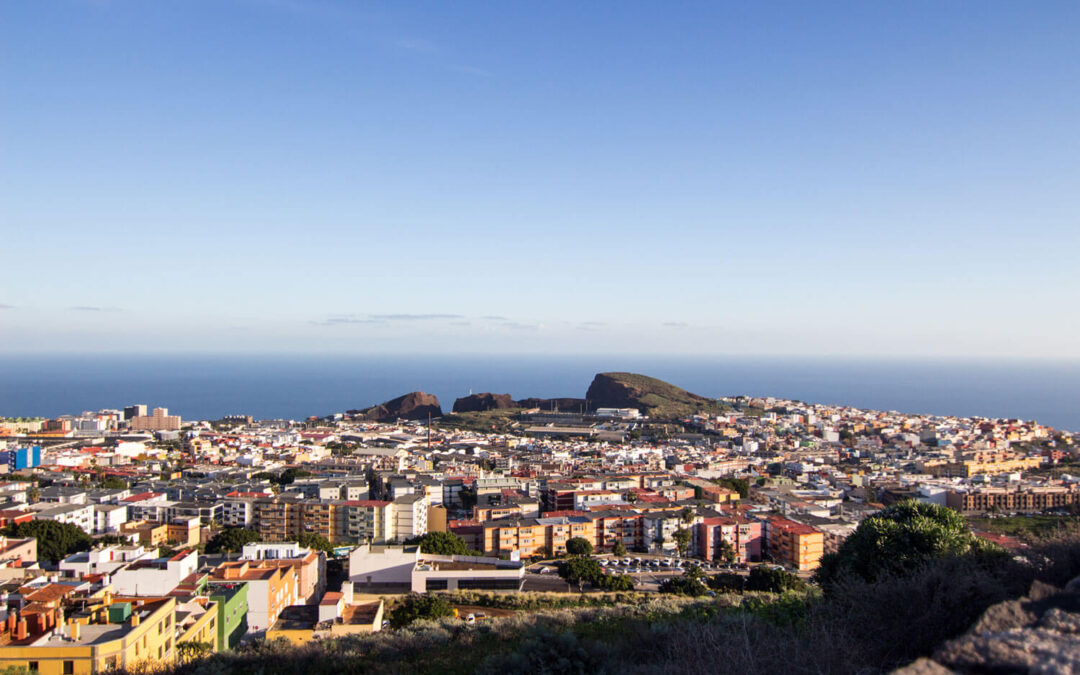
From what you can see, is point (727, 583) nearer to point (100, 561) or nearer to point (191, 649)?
point (191, 649)

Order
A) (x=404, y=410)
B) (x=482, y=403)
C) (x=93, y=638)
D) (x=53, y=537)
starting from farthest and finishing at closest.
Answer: (x=482, y=403) < (x=404, y=410) < (x=53, y=537) < (x=93, y=638)

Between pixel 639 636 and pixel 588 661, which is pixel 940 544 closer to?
pixel 639 636

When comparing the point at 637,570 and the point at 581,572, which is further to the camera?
the point at 637,570

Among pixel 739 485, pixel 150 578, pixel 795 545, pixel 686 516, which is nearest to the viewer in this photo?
pixel 150 578

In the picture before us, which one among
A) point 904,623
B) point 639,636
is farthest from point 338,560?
point 904,623

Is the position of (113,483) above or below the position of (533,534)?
above

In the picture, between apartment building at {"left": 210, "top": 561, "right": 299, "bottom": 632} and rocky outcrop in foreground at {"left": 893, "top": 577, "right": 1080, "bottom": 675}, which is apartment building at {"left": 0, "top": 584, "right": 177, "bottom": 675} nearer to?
apartment building at {"left": 210, "top": 561, "right": 299, "bottom": 632}

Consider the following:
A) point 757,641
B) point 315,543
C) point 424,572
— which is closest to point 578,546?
point 424,572

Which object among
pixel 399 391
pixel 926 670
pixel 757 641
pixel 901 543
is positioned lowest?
pixel 399 391
